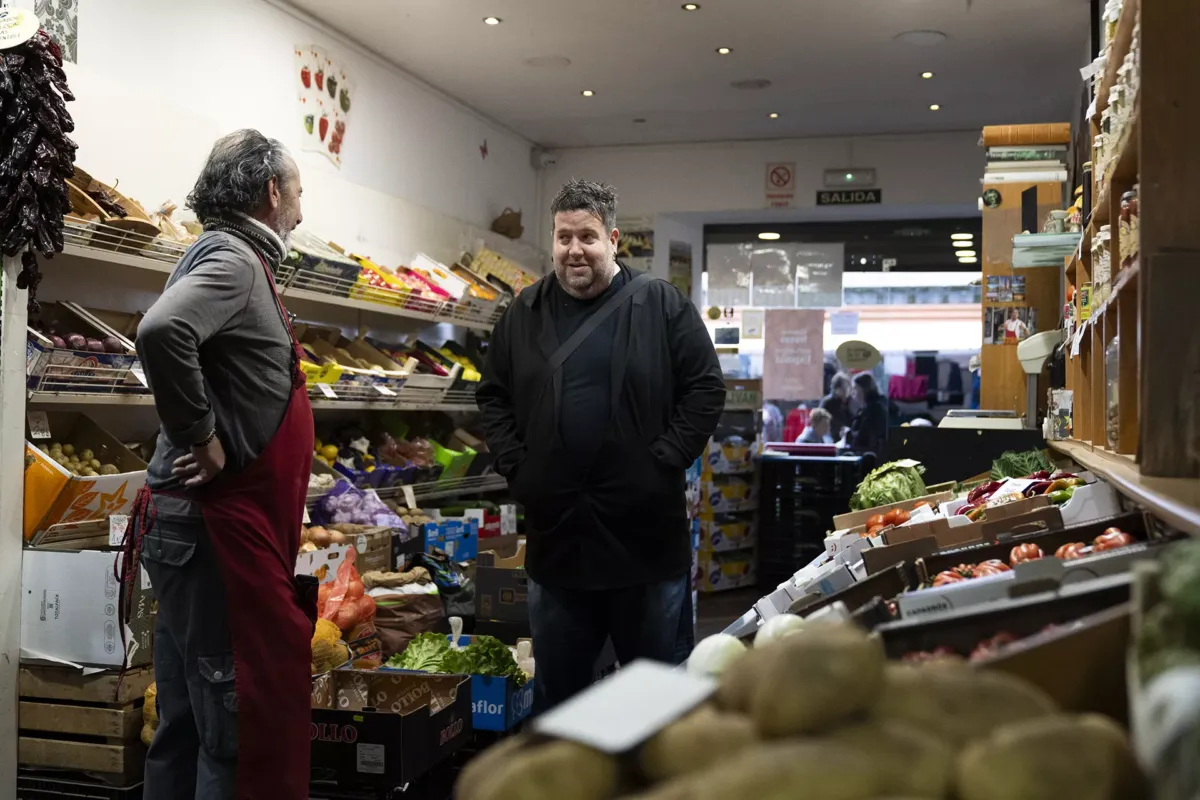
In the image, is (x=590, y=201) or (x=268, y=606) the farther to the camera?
(x=590, y=201)

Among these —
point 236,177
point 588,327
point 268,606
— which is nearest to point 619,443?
point 588,327

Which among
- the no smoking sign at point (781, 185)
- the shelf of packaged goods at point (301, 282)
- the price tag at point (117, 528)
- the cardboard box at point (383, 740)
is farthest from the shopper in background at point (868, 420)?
the price tag at point (117, 528)

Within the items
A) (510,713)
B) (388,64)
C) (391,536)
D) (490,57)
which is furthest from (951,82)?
(510,713)

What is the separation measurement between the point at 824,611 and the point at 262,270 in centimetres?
176

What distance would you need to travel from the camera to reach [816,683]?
810 millimetres

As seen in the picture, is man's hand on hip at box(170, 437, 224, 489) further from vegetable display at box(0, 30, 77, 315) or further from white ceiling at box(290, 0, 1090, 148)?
white ceiling at box(290, 0, 1090, 148)

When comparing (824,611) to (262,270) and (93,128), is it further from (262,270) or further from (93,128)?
(93,128)

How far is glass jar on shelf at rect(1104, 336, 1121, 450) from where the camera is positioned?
209 centimetres

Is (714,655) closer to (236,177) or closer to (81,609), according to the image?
(236,177)

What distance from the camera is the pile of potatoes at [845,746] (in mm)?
740

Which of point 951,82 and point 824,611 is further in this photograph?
point 951,82

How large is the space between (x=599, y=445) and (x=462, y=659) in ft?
4.61

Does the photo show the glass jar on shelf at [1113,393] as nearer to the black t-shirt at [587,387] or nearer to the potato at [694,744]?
the black t-shirt at [587,387]

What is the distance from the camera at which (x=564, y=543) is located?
2.84 m
